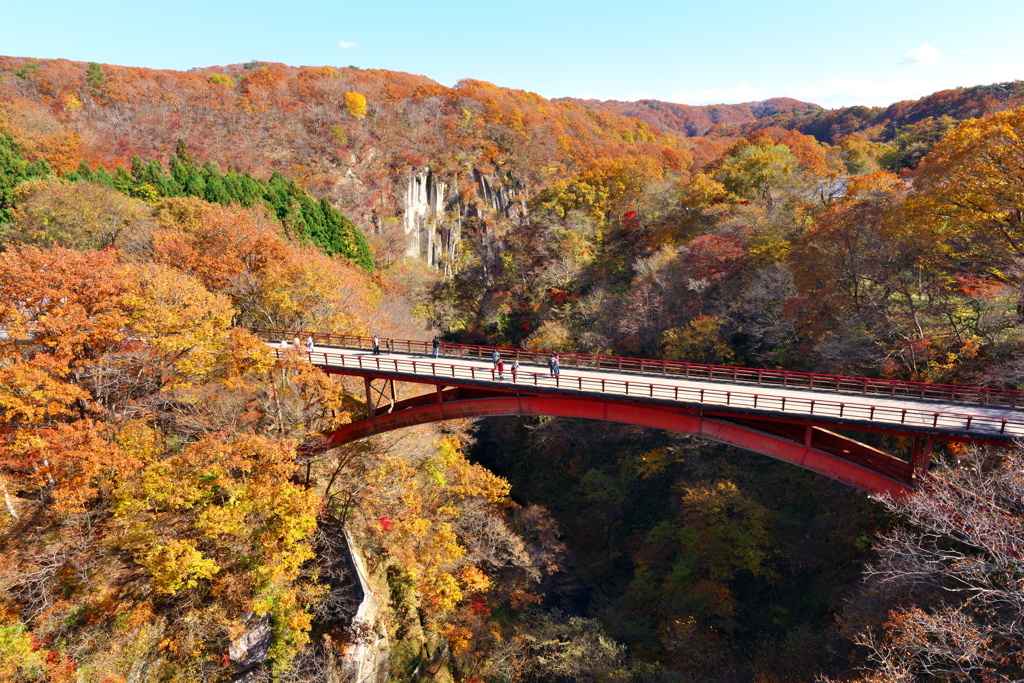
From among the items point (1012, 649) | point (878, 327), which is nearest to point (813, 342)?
point (878, 327)

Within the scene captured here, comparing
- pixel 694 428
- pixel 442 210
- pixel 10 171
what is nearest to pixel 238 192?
pixel 10 171

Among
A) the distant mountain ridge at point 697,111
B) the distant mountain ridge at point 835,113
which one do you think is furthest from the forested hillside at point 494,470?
the distant mountain ridge at point 697,111

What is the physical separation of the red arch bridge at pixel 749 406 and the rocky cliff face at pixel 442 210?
4054 cm

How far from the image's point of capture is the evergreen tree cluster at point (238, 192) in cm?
3750

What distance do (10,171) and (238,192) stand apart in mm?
14408

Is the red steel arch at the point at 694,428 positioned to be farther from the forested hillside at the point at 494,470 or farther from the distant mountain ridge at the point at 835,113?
the distant mountain ridge at the point at 835,113

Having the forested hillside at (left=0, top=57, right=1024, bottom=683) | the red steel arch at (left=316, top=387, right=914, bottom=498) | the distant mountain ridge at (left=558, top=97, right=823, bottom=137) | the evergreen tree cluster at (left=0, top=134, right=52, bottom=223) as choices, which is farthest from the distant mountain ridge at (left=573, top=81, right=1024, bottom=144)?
the evergreen tree cluster at (left=0, top=134, right=52, bottom=223)

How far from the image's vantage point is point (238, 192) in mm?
43781

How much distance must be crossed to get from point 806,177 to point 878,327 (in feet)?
81.3

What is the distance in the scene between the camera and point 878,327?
22.5 meters

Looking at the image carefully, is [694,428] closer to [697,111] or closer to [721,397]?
[721,397]

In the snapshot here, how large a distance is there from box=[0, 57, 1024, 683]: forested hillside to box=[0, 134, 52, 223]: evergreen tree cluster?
22 cm

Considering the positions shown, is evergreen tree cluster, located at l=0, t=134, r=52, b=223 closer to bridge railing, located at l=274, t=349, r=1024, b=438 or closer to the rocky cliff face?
bridge railing, located at l=274, t=349, r=1024, b=438

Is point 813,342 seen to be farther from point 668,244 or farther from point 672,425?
point 668,244
